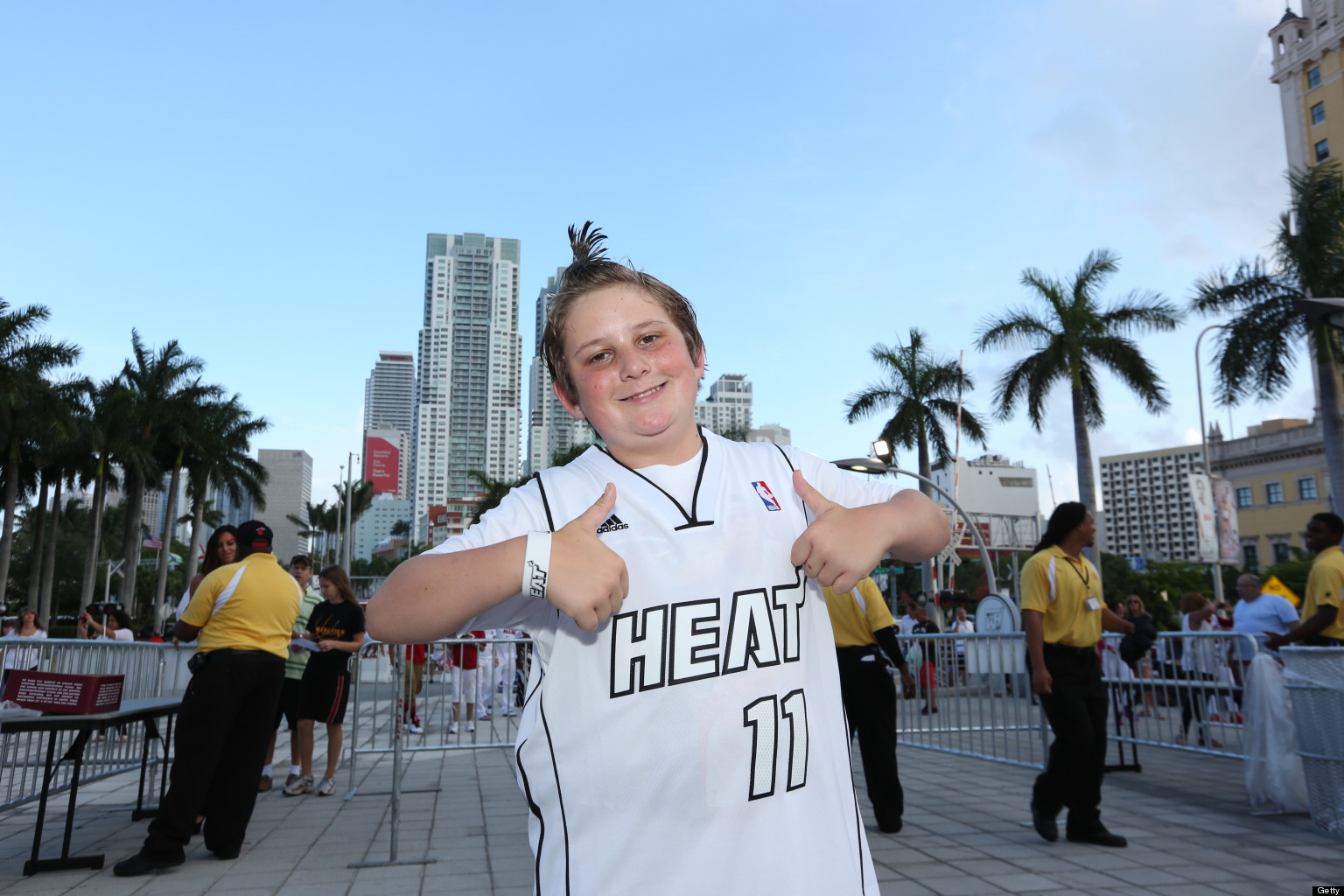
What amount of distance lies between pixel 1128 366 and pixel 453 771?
22.8 m

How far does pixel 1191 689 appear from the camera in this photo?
878 centimetres

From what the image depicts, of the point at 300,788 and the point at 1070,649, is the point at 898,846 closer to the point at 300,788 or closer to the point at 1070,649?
the point at 1070,649

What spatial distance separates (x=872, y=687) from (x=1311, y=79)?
69589 millimetres

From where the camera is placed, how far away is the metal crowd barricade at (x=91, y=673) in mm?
7664

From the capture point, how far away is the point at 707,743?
55.1 inches

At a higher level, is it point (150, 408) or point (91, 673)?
point (150, 408)

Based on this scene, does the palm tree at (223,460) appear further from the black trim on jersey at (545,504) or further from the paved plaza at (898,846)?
the black trim on jersey at (545,504)

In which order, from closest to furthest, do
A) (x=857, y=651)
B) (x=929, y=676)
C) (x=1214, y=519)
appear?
(x=857, y=651) → (x=929, y=676) → (x=1214, y=519)

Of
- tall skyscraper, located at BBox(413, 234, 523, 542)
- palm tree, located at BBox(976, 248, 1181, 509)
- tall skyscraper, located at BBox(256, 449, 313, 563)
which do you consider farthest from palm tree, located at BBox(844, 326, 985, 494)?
tall skyscraper, located at BBox(256, 449, 313, 563)

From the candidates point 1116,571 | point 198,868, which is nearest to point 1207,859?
point 198,868

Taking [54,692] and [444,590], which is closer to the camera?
[444,590]

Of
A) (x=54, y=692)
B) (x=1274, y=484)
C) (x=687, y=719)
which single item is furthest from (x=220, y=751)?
(x=1274, y=484)

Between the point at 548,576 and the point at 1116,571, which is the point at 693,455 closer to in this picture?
the point at 548,576

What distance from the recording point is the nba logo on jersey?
1.60 metres
